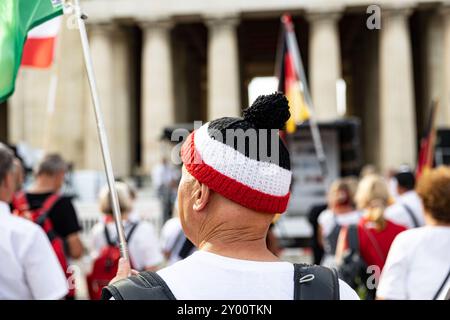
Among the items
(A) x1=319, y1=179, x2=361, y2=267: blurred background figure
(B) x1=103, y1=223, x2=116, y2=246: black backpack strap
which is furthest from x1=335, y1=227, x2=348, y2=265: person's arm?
(B) x1=103, y1=223, x2=116, y2=246: black backpack strap

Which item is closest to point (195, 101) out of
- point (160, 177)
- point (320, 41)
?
point (320, 41)

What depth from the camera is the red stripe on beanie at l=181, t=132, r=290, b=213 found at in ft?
7.18

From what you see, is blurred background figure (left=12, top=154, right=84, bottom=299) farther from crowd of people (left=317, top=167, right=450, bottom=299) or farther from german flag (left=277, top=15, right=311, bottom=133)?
german flag (left=277, top=15, right=311, bottom=133)

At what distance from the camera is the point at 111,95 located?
3394 cm

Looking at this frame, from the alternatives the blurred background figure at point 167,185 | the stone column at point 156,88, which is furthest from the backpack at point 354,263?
the stone column at point 156,88

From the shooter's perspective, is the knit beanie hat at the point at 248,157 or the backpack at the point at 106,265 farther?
the backpack at the point at 106,265

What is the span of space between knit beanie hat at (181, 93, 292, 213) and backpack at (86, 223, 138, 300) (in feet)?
15.2

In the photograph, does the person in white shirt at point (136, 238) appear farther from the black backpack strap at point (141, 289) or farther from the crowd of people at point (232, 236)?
the black backpack strap at point (141, 289)

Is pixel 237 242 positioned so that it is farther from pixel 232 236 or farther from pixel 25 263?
pixel 25 263

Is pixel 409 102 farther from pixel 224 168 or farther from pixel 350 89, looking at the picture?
pixel 224 168

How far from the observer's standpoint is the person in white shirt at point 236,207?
2119 millimetres

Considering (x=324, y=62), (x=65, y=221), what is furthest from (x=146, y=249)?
(x=324, y=62)

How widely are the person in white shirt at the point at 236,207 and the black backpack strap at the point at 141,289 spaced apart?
24 millimetres
